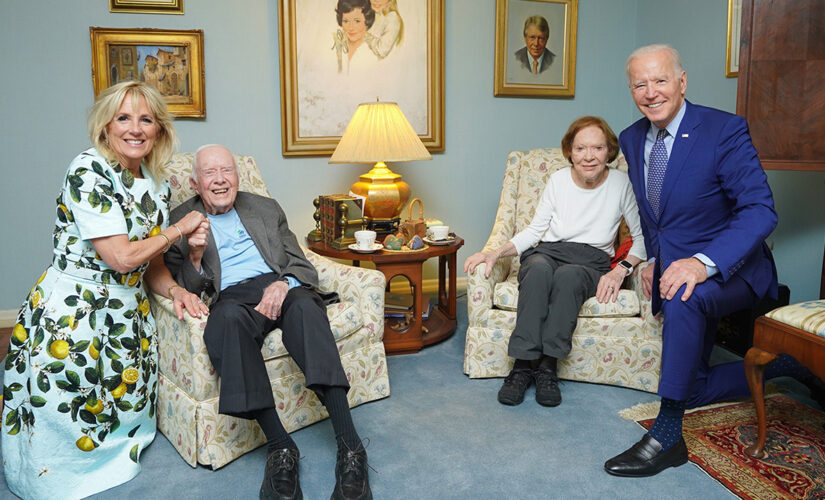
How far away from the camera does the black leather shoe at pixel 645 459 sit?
1984 millimetres

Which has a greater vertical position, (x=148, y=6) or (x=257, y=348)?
(x=148, y=6)

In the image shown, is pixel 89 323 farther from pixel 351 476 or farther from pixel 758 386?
pixel 758 386

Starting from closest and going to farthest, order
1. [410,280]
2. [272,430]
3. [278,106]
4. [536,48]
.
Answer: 1. [272,430]
2. [410,280]
3. [278,106]
4. [536,48]

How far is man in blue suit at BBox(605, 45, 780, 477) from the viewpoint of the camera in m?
2.00

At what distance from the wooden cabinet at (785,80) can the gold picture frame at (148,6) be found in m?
2.50

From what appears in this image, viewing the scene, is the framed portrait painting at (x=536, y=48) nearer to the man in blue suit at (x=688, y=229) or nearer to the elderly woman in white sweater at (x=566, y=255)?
the elderly woman in white sweater at (x=566, y=255)

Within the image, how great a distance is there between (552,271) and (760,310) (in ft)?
3.14

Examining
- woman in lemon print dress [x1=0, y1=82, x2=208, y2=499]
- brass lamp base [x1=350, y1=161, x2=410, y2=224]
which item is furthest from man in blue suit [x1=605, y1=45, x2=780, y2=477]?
woman in lemon print dress [x1=0, y1=82, x2=208, y2=499]

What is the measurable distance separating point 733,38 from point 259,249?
2.49m

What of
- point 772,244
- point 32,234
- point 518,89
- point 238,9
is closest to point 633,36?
point 518,89

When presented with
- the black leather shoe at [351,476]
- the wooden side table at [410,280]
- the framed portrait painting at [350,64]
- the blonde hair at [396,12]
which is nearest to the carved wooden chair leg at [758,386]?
the black leather shoe at [351,476]

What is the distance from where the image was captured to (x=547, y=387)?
2.49 metres

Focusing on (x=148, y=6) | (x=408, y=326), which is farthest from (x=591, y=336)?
(x=148, y=6)

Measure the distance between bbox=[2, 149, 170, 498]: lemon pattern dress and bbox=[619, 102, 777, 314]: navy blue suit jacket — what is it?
1.68 meters
